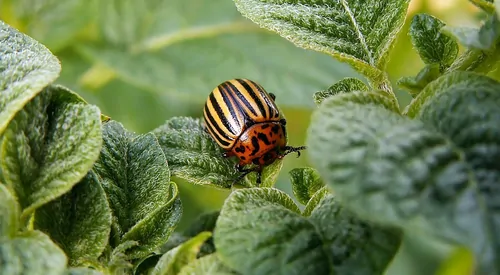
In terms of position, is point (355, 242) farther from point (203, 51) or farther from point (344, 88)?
point (203, 51)

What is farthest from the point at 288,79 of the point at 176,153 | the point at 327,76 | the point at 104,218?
the point at 104,218

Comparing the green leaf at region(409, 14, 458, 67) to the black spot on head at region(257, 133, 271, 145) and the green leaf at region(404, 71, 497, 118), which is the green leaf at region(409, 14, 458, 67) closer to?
the green leaf at region(404, 71, 497, 118)

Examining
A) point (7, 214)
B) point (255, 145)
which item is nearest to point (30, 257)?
point (7, 214)

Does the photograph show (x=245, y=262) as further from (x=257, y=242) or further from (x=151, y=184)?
(x=151, y=184)

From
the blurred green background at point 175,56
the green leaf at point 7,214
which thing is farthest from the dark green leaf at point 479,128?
the blurred green background at point 175,56

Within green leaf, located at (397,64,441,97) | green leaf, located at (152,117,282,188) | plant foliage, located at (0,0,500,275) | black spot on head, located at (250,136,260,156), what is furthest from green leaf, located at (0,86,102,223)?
black spot on head, located at (250,136,260,156)
